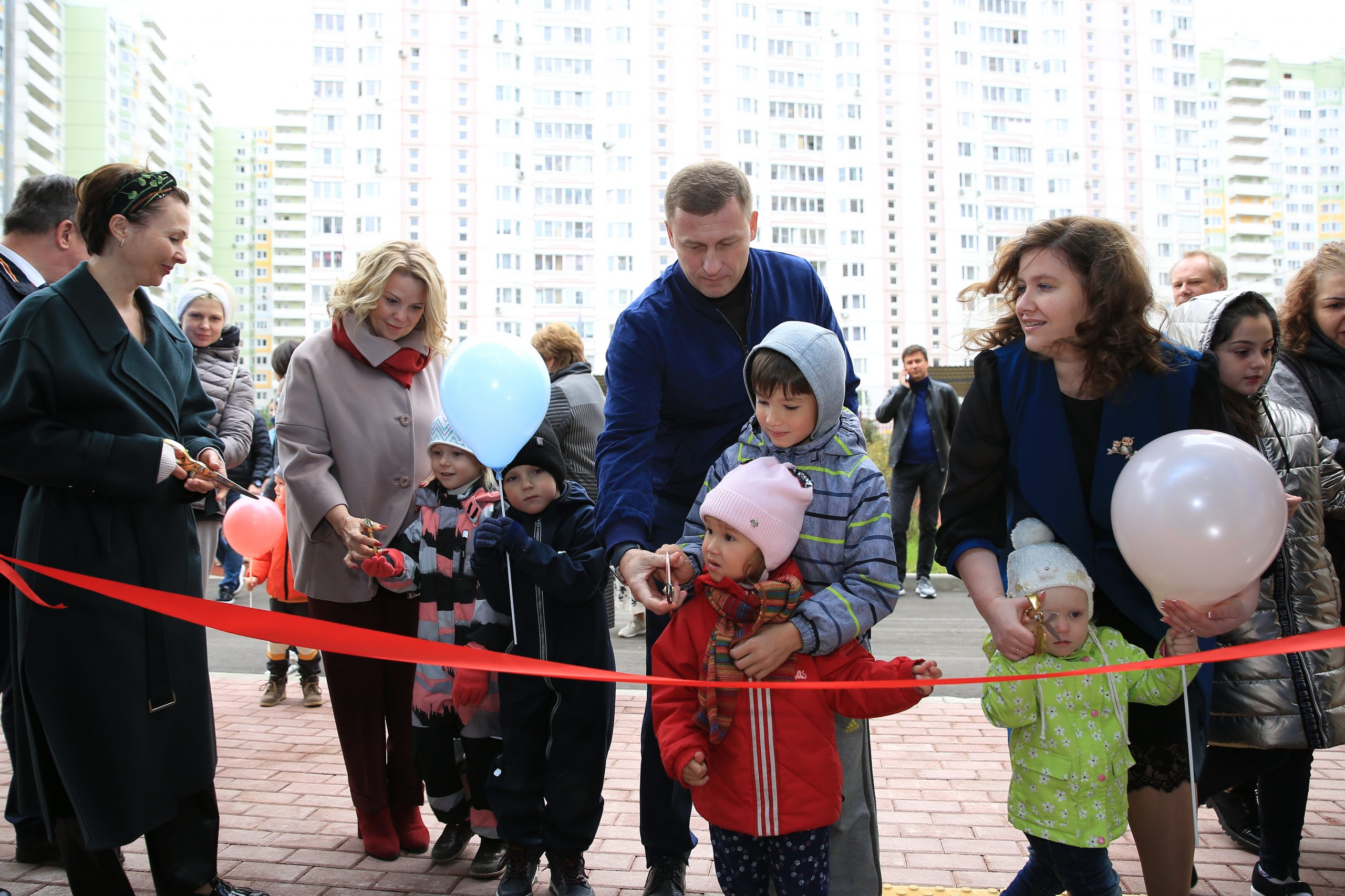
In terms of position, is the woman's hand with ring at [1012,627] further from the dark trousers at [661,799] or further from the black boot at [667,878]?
the black boot at [667,878]

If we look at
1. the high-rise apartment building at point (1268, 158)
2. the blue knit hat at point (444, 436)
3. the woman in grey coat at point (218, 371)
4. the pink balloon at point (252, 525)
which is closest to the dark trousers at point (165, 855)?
the blue knit hat at point (444, 436)

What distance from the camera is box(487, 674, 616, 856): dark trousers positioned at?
10.2ft

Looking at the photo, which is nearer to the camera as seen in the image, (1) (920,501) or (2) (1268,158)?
(1) (920,501)

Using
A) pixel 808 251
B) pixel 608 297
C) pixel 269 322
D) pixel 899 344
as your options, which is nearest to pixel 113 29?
pixel 269 322

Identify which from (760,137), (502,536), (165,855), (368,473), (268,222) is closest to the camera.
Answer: (165,855)

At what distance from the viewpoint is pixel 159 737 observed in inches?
110

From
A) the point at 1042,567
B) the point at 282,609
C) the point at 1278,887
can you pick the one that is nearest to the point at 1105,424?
the point at 1042,567

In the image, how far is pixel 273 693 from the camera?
18.6ft

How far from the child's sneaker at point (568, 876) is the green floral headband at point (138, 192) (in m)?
2.39

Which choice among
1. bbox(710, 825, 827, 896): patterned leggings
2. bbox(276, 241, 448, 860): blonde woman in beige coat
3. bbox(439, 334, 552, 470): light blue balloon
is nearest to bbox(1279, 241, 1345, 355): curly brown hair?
bbox(710, 825, 827, 896): patterned leggings

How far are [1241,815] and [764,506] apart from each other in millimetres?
2460

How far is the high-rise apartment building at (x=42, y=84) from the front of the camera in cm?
6994

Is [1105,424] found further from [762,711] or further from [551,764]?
[551,764]

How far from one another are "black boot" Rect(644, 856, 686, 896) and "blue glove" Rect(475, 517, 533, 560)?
3.58 ft
